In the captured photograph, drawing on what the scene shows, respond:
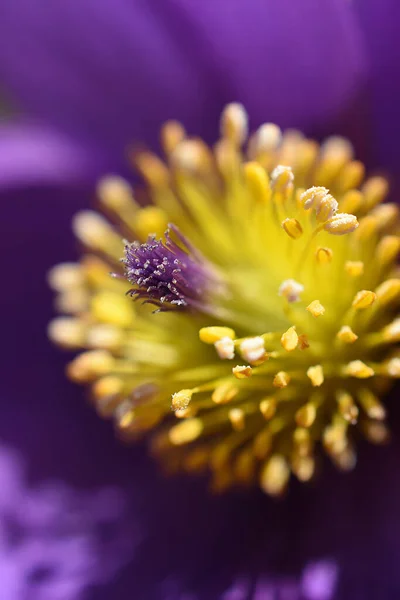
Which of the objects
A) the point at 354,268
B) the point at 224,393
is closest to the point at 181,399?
the point at 224,393

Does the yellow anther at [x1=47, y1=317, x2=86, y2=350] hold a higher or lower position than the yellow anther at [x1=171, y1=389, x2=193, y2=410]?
higher

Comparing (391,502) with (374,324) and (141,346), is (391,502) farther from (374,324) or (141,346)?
(141,346)

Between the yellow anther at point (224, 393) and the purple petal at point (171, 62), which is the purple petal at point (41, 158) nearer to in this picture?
the purple petal at point (171, 62)

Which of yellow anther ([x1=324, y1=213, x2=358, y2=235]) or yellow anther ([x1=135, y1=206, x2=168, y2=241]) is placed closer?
yellow anther ([x1=324, y1=213, x2=358, y2=235])

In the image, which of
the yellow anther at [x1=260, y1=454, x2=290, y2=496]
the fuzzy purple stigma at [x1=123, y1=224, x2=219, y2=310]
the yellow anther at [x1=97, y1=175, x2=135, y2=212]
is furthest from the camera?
the yellow anther at [x1=97, y1=175, x2=135, y2=212]

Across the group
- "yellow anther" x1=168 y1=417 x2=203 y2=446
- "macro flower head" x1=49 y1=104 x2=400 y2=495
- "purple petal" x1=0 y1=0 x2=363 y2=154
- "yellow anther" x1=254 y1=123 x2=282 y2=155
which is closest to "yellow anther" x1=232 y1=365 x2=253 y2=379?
"macro flower head" x1=49 y1=104 x2=400 y2=495

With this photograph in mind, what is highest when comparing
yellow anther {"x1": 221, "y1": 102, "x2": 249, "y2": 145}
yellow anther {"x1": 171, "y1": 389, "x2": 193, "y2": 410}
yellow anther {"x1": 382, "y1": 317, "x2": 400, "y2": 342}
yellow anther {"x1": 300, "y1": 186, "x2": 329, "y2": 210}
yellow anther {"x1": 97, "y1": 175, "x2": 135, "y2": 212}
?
yellow anther {"x1": 97, "y1": 175, "x2": 135, "y2": 212}

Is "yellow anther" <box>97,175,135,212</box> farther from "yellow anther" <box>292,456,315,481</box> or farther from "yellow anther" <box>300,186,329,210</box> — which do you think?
"yellow anther" <box>292,456,315,481</box>

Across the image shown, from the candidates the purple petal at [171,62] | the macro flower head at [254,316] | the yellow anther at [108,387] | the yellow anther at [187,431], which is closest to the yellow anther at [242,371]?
the macro flower head at [254,316]
